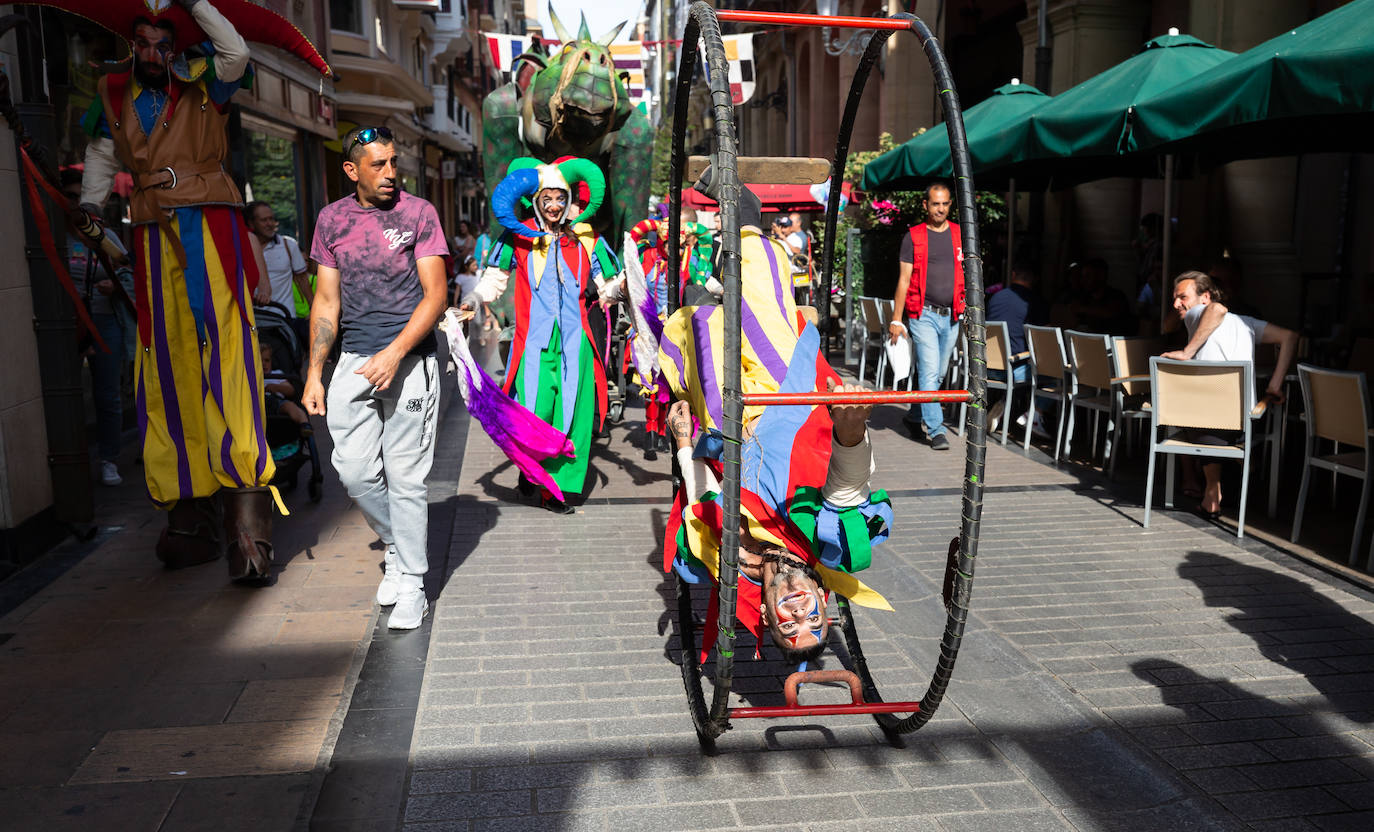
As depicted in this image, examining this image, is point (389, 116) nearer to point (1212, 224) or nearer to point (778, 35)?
point (778, 35)

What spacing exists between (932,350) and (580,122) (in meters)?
3.33

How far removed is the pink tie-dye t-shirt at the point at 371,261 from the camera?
15.4 feet

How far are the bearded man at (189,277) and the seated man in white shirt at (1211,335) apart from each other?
5102mm

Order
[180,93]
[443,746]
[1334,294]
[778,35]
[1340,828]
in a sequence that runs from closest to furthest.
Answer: [1340,828] → [443,746] → [180,93] → [1334,294] → [778,35]

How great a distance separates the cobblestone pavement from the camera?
3.27m

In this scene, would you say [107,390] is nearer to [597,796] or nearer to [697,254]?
[697,254]

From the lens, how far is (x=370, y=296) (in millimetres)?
4723

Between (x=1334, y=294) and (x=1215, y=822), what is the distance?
10.2m

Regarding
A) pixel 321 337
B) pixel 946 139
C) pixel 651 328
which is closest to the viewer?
pixel 321 337

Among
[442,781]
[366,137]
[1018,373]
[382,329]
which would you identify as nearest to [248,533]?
[382,329]

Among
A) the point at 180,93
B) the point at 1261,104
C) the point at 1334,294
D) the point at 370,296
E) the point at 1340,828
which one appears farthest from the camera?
the point at 1334,294

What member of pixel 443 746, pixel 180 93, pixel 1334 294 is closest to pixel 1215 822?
pixel 443 746

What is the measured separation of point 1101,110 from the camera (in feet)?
23.3

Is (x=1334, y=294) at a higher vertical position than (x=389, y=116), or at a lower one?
lower
